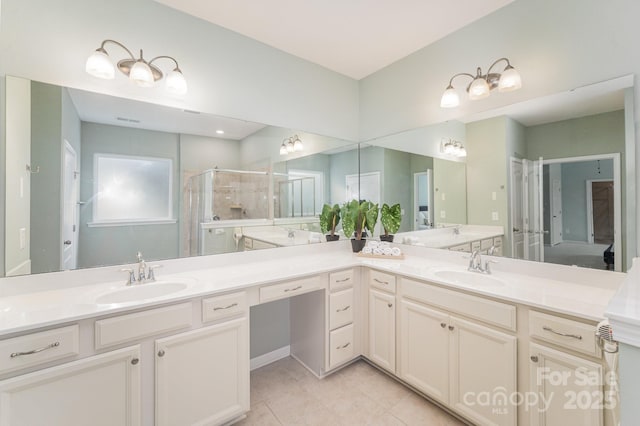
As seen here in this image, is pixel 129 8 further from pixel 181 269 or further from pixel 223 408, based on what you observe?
pixel 223 408

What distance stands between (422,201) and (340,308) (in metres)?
1.25

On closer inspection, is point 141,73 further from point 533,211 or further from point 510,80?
point 533,211

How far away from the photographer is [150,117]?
6.03 ft

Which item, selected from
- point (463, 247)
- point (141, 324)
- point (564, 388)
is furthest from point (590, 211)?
point (141, 324)

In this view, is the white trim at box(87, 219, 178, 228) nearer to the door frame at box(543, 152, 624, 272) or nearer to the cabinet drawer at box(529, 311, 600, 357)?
the cabinet drawer at box(529, 311, 600, 357)

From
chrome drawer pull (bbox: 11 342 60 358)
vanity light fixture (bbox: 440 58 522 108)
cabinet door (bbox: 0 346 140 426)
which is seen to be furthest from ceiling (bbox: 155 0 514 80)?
cabinet door (bbox: 0 346 140 426)

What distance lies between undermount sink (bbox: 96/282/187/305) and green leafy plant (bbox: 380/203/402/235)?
6.19ft

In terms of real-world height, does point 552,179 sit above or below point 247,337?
above

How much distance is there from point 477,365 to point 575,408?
1.38 ft

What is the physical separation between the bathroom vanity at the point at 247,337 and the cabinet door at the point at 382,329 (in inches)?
0.4

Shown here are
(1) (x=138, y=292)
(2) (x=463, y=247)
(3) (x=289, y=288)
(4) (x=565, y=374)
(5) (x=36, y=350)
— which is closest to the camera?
(5) (x=36, y=350)

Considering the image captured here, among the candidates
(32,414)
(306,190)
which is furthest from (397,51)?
(32,414)

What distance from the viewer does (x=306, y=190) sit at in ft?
8.98

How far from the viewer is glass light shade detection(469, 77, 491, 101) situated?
193 cm
